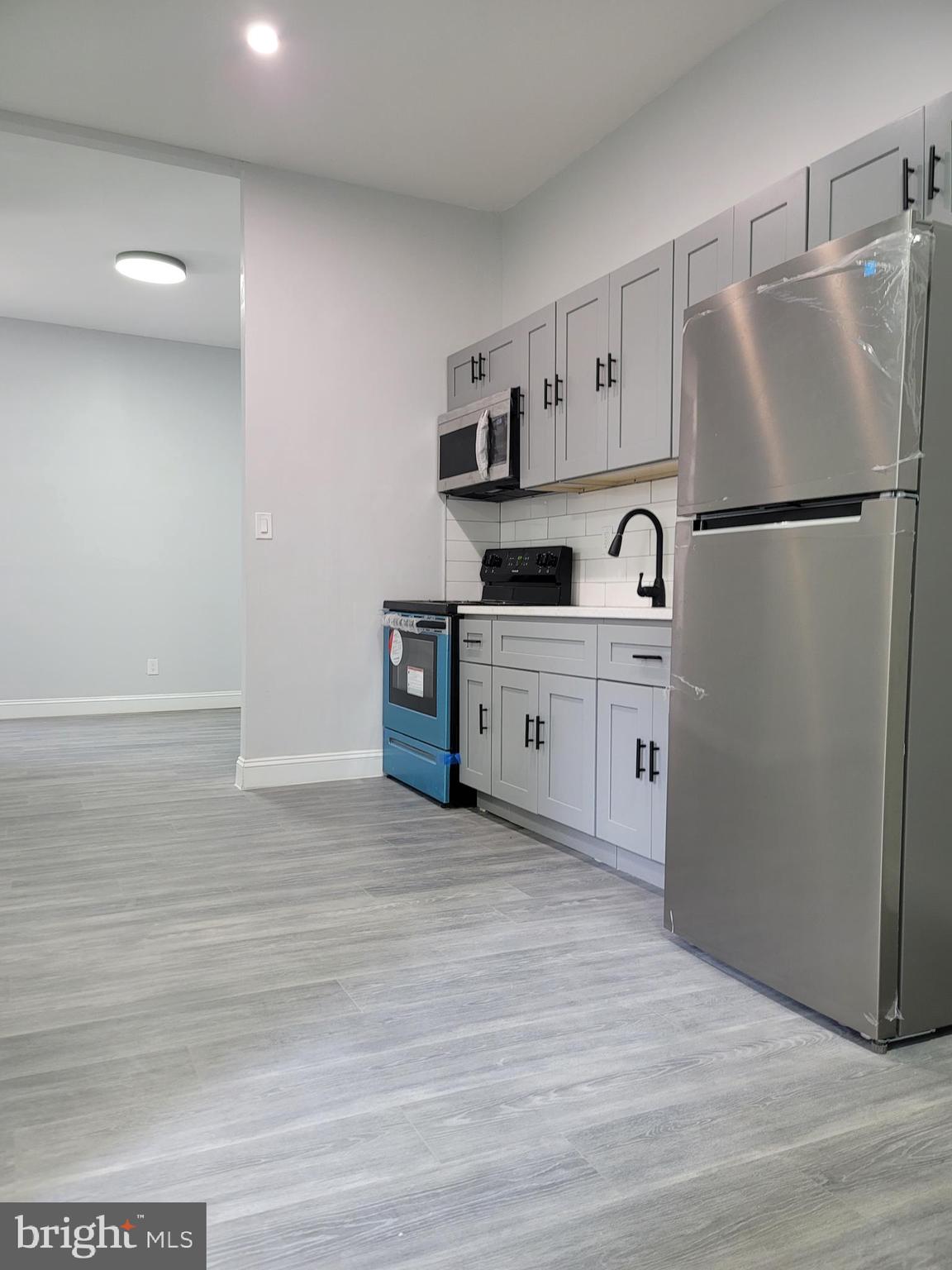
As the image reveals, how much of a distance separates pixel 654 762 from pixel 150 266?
13.9ft

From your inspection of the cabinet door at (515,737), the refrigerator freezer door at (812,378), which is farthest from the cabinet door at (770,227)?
the cabinet door at (515,737)

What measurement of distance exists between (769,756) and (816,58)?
226 cm

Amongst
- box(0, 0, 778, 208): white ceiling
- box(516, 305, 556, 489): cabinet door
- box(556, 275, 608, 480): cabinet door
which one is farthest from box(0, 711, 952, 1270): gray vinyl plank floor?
box(0, 0, 778, 208): white ceiling

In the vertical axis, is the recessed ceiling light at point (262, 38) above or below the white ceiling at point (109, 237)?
above

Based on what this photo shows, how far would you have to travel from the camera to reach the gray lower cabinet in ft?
8.55

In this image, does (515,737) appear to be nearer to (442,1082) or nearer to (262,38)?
(442,1082)

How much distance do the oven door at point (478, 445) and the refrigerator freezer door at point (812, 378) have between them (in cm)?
170

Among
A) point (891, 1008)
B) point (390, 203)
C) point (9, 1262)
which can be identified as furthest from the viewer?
point (390, 203)

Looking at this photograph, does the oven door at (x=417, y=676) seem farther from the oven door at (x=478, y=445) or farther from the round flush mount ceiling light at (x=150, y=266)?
the round flush mount ceiling light at (x=150, y=266)

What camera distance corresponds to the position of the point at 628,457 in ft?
10.4

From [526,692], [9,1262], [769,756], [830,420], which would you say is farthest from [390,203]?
[9,1262]

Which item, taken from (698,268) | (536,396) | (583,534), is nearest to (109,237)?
(536,396)

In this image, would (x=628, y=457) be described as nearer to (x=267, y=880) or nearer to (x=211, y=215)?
(x=267, y=880)

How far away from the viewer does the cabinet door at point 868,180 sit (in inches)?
85.0
